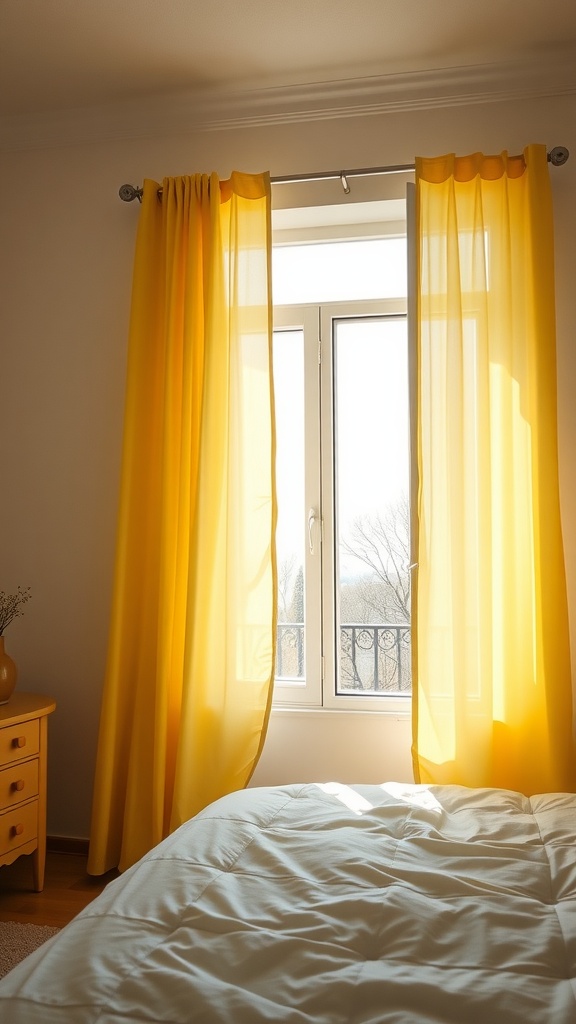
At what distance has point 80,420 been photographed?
11.0 feet

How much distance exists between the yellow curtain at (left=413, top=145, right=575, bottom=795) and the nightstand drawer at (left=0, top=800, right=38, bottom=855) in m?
1.39

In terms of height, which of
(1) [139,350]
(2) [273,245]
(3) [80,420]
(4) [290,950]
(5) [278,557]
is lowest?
(4) [290,950]

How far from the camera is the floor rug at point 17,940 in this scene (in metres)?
2.35

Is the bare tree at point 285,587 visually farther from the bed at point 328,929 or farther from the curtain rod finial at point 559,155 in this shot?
the curtain rod finial at point 559,155

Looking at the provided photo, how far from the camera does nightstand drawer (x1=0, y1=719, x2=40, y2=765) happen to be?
2.77 metres

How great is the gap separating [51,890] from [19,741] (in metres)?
0.58

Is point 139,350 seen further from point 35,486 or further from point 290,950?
point 290,950

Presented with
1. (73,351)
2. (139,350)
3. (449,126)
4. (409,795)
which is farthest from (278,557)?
(449,126)

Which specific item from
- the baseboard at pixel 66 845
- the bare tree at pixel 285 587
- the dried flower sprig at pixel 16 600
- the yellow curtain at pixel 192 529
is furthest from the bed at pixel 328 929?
the dried flower sprig at pixel 16 600

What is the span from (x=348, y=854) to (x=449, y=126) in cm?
268

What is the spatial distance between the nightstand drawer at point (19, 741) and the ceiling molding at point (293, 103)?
7.85 ft

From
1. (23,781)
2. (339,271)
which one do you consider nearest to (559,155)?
(339,271)

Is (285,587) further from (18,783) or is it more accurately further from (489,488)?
(18,783)

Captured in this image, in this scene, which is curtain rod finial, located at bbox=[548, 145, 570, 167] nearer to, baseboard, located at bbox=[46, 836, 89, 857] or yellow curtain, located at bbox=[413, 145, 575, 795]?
yellow curtain, located at bbox=[413, 145, 575, 795]
